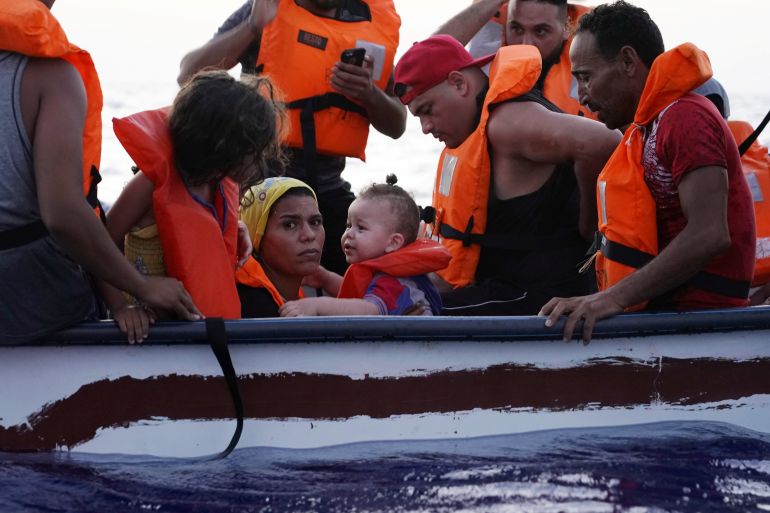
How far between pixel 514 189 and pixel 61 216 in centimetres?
187

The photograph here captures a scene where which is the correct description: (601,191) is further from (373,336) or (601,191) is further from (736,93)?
(736,93)

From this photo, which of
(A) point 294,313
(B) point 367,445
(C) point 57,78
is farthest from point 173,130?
(B) point 367,445

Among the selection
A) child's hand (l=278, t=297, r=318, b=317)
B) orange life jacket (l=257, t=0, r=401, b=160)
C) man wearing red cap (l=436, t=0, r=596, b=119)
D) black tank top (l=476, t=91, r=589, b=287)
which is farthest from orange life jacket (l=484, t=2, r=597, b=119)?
child's hand (l=278, t=297, r=318, b=317)

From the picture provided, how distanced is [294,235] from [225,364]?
0.82m

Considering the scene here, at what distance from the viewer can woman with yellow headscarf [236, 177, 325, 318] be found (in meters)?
4.07

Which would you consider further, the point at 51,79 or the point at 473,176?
the point at 473,176

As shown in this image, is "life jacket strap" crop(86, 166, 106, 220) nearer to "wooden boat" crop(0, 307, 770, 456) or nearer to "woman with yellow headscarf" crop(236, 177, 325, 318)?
"wooden boat" crop(0, 307, 770, 456)

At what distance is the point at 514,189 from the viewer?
424 cm

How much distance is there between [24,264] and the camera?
3379 millimetres

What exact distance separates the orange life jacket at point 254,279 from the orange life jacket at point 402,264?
29 cm

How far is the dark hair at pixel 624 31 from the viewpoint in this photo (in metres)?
3.70

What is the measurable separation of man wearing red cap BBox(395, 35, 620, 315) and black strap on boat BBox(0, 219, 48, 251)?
1.65m

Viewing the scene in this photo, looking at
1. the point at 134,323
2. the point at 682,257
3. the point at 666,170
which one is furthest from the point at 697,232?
the point at 134,323

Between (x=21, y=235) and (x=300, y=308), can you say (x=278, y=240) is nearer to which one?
(x=300, y=308)
